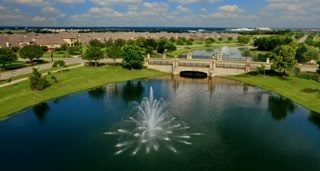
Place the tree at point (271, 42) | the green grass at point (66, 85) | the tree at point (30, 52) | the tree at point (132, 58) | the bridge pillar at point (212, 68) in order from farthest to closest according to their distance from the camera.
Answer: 1. the tree at point (271, 42)
2. the tree at point (30, 52)
3. the tree at point (132, 58)
4. the bridge pillar at point (212, 68)
5. the green grass at point (66, 85)

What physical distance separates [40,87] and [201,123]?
146ft

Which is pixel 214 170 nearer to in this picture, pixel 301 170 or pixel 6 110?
pixel 301 170

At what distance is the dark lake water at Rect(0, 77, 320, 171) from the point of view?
136ft

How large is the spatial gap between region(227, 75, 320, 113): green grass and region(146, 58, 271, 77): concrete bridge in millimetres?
3419

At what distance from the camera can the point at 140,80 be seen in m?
98.0

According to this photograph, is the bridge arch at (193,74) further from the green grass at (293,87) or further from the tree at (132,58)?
the tree at (132,58)

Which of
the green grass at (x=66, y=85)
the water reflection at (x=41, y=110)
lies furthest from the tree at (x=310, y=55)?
the water reflection at (x=41, y=110)

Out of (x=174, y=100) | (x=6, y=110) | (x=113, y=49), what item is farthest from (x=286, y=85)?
(x=6, y=110)

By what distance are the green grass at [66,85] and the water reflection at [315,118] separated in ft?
178

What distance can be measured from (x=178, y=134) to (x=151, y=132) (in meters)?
4.81

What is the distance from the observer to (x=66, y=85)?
8412cm

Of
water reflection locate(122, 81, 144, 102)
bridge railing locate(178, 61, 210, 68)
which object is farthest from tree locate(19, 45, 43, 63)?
bridge railing locate(178, 61, 210, 68)

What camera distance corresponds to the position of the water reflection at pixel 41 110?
6184cm

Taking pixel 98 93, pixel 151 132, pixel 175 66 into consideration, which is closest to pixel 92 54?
pixel 175 66
